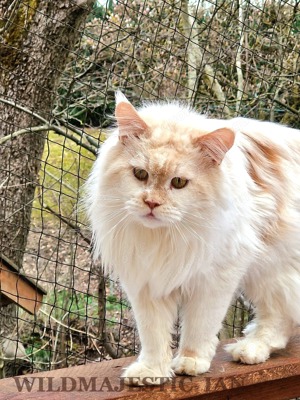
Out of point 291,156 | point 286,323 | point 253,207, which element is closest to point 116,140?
point 253,207

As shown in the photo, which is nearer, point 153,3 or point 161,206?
point 161,206

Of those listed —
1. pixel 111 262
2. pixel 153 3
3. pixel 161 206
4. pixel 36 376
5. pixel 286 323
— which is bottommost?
pixel 36 376

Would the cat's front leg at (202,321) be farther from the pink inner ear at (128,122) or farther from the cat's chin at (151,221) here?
the pink inner ear at (128,122)

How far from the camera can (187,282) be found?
1.36 metres

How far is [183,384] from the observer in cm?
139

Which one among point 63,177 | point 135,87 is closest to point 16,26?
point 135,87

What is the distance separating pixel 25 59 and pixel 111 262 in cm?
128

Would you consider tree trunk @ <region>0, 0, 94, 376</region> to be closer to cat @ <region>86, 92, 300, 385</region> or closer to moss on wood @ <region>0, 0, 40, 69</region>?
moss on wood @ <region>0, 0, 40, 69</region>

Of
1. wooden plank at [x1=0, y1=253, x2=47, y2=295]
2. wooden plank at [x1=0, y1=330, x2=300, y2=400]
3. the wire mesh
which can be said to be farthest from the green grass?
wooden plank at [x1=0, y1=330, x2=300, y2=400]

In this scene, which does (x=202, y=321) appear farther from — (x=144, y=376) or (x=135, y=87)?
(x=135, y=87)

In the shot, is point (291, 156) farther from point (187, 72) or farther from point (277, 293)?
point (187, 72)

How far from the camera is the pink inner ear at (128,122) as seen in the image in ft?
4.09

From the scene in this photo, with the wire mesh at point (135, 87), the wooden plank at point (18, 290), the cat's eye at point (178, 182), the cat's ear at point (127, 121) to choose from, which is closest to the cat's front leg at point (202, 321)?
the cat's eye at point (178, 182)

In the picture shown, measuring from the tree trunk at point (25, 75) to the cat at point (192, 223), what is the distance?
3.35 ft
